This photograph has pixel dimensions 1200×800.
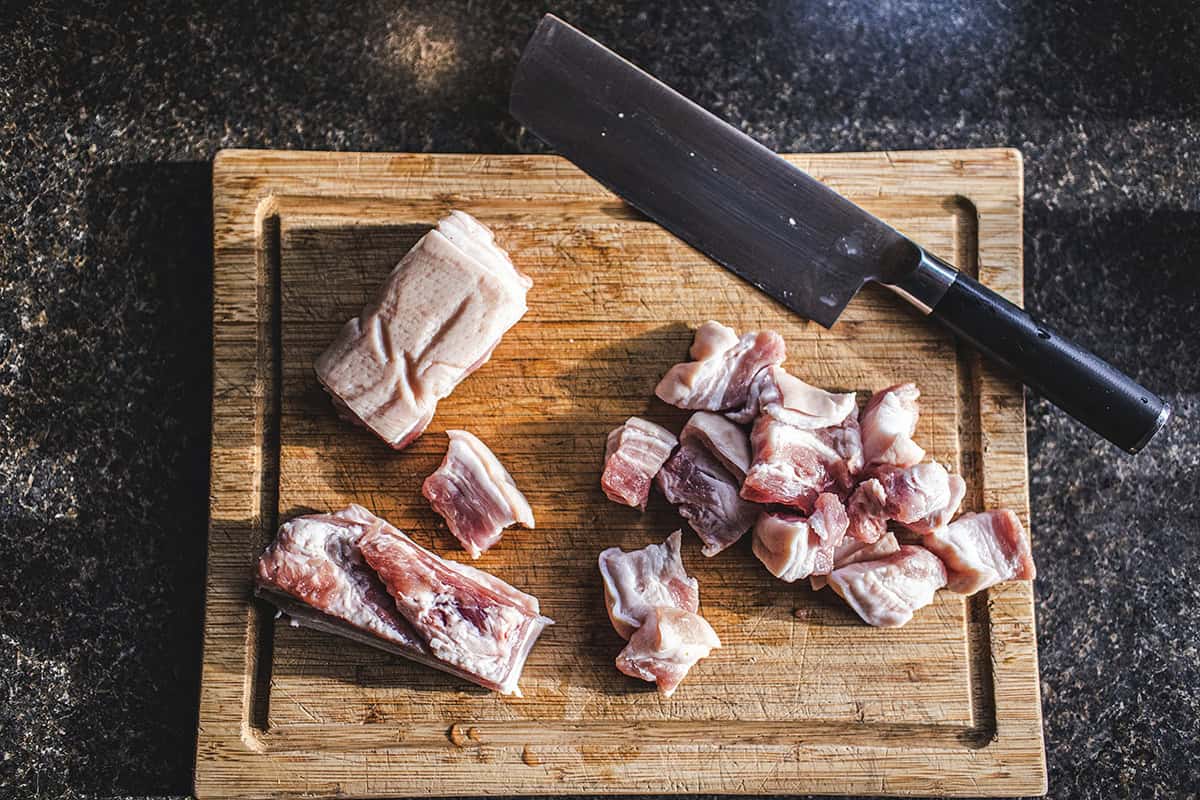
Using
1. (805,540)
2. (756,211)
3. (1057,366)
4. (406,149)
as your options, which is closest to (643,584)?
(805,540)

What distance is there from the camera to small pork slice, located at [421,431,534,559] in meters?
2.57

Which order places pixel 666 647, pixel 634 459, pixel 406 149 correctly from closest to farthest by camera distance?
1. pixel 666 647
2. pixel 634 459
3. pixel 406 149

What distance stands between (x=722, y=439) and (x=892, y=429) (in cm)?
44

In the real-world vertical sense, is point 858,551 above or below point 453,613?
above

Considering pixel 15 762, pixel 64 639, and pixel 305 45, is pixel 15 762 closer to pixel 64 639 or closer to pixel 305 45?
pixel 64 639

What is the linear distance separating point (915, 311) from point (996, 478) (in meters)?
0.50

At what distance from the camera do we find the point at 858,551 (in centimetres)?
261

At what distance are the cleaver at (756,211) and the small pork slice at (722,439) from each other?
405mm

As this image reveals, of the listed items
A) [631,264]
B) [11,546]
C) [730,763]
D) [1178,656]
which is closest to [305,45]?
[631,264]

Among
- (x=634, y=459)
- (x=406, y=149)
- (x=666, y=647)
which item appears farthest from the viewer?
(x=406, y=149)

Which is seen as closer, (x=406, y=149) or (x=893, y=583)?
(x=893, y=583)

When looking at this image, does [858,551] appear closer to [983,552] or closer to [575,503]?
[983,552]

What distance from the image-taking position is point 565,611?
2.65 meters

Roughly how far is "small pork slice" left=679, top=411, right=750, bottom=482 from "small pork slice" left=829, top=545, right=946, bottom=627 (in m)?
0.38
